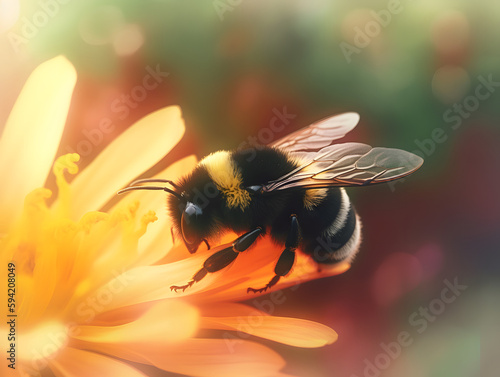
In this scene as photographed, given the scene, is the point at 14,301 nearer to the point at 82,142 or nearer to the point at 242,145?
the point at 82,142

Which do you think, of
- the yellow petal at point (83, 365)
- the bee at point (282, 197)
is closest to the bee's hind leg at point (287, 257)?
the bee at point (282, 197)

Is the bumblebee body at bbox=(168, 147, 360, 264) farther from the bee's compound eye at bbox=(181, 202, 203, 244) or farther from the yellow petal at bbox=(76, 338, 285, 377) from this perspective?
the yellow petal at bbox=(76, 338, 285, 377)

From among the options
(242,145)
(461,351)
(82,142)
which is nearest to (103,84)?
(82,142)

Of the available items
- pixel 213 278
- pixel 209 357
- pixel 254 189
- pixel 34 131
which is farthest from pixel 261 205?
pixel 34 131

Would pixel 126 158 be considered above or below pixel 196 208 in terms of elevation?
above

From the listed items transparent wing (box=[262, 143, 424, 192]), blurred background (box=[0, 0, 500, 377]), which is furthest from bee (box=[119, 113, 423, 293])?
blurred background (box=[0, 0, 500, 377])

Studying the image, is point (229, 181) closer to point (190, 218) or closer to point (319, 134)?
point (190, 218)
